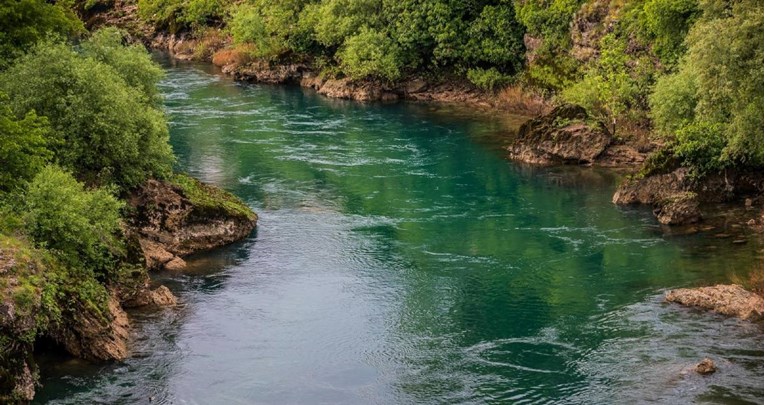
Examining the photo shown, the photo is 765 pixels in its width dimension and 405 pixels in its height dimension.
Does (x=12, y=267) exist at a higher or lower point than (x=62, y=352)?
higher

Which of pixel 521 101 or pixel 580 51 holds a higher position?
pixel 580 51

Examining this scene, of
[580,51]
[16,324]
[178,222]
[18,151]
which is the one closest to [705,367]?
[16,324]

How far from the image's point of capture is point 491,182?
208 feet

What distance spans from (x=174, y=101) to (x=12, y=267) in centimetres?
5689

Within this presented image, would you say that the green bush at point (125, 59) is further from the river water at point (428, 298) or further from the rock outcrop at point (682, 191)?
the rock outcrop at point (682, 191)

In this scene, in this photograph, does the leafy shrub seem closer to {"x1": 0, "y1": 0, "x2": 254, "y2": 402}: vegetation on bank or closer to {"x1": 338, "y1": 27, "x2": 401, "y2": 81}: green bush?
{"x1": 0, "y1": 0, "x2": 254, "y2": 402}: vegetation on bank

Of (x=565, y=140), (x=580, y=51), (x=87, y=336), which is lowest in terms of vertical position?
(x=87, y=336)

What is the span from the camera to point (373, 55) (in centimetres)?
9012

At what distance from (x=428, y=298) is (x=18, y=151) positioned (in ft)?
57.9

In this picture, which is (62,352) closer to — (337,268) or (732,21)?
(337,268)

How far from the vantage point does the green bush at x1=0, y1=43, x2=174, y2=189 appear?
154 feet

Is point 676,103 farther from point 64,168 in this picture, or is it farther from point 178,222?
point 64,168

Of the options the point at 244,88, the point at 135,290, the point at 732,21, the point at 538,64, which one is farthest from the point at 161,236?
the point at 244,88

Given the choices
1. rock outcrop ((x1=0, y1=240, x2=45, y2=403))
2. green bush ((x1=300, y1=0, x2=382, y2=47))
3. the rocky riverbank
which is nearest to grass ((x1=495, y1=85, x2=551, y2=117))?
green bush ((x1=300, y1=0, x2=382, y2=47))
